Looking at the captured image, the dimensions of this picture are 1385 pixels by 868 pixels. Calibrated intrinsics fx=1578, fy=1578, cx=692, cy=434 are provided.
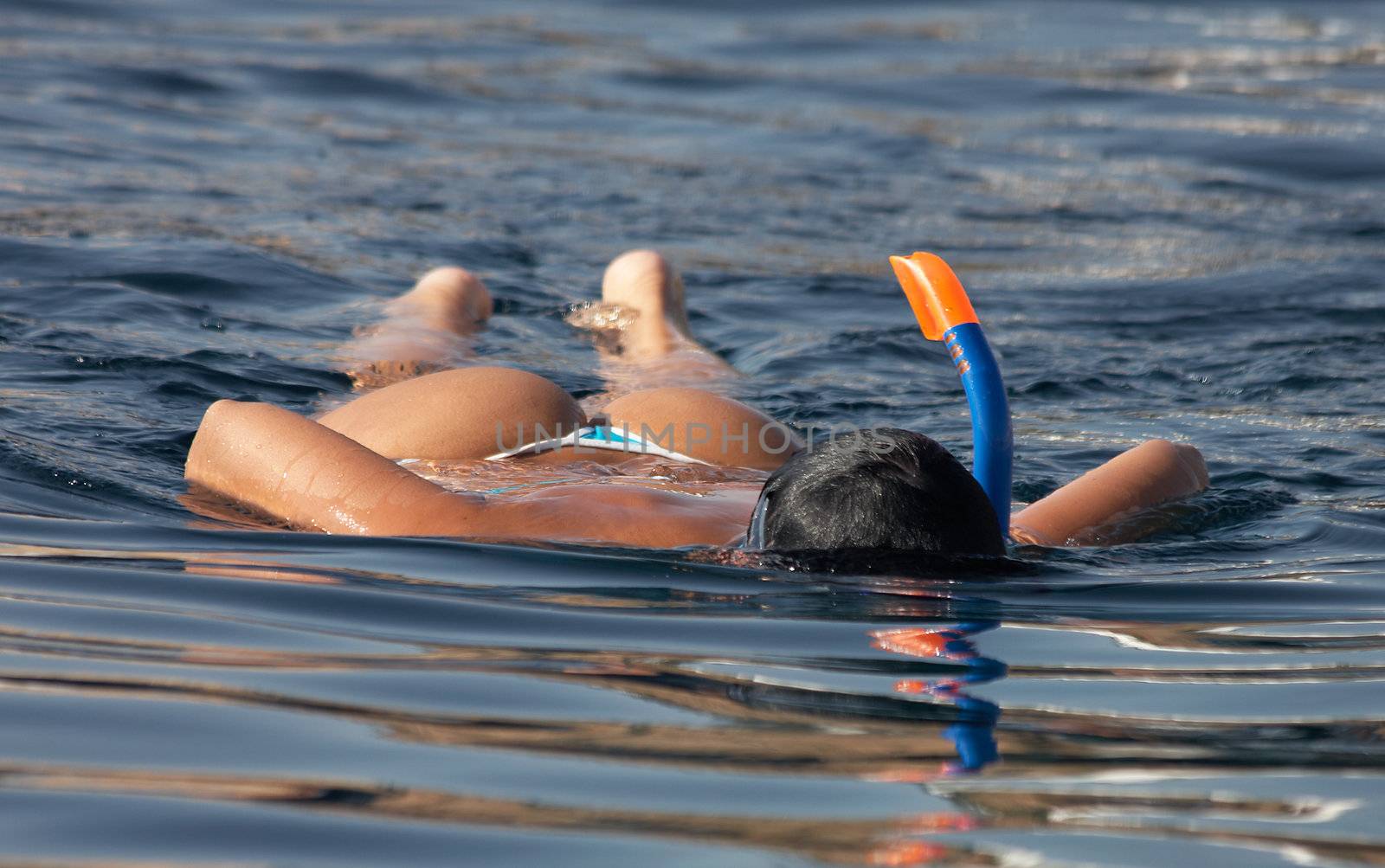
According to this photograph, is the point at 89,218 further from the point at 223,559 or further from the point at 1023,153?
the point at 1023,153

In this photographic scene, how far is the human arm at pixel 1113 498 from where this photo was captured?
3592 millimetres

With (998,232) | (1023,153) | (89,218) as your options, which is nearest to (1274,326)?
(998,232)

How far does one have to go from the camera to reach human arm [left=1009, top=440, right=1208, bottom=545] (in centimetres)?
359

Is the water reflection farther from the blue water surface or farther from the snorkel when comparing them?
the snorkel

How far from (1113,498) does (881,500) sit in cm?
116

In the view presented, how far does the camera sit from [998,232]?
8664 millimetres

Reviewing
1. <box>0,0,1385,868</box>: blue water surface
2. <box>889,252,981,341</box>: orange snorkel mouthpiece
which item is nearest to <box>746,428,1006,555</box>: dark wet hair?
<box>0,0,1385,868</box>: blue water surface

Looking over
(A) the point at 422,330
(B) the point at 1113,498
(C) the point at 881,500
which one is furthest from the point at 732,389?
(C) the point at 881,500

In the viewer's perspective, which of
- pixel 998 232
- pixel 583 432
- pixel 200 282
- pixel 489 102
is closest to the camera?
pixel 583 432

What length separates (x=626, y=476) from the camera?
382 centimetres

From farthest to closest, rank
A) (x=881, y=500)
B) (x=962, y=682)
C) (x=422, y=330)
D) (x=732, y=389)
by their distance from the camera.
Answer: (x=422, y=330)
(x=732, y=389)
(x=881, y=500)
(x=962, y=682)

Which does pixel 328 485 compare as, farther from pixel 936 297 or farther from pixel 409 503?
pixel 936 297

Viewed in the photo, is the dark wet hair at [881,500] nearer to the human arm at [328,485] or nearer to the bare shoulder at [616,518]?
the bare shoulder at [616,518]

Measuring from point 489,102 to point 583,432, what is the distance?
322 inches
